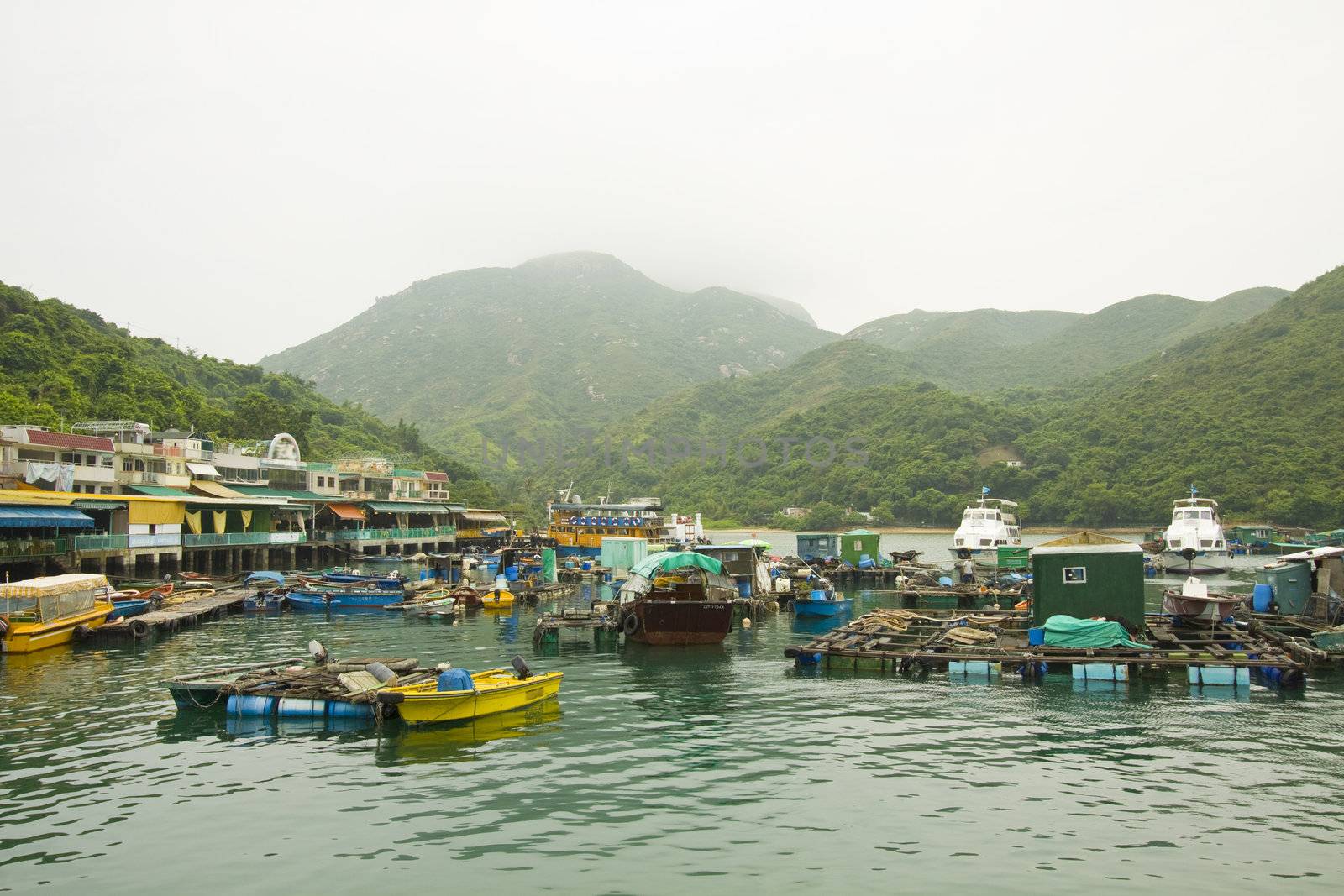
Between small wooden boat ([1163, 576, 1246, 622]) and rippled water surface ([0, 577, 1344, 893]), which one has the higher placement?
small wooden boat ([1163, 576, 1246, 622])

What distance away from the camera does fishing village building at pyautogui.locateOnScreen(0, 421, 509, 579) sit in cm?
4912

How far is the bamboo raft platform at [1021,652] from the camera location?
2734 cm

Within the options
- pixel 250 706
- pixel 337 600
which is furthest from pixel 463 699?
pixel 337 600

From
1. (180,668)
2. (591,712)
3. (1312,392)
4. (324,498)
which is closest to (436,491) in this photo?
(324,498)

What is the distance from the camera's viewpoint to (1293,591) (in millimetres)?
39562

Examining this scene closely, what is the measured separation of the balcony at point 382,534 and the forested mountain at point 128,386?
23.4 m

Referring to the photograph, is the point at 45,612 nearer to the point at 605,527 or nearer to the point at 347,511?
the point at 347,511

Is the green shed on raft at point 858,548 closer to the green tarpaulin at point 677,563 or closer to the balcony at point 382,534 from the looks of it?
the green tarpaulin at point 677,563

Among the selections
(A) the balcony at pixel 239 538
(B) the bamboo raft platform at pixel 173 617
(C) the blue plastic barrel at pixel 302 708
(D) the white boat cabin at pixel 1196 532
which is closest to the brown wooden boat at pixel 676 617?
(C) the blue plastic barrel at pixel 302 708

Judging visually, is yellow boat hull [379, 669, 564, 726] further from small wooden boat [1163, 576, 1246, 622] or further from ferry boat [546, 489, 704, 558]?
ferry boat [546, 489, 704, 558]

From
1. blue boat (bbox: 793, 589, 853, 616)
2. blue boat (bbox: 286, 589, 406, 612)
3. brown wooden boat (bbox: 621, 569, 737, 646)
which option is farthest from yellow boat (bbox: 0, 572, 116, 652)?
blue boat (bbox: 793, 589, 853, 616)

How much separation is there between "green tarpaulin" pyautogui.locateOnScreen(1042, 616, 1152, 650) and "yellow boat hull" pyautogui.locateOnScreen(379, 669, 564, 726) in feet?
58.0

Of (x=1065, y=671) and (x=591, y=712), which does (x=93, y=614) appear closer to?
(x=591, y=712)

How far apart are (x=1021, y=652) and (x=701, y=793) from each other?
1669 centimetres
